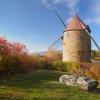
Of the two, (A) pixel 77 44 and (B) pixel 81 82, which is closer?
(B) pixel 81 82

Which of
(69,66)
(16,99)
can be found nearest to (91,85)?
(16,99)

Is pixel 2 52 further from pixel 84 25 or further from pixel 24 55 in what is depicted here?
pixel 84 25

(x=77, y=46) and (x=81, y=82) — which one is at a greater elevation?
(x=77, y=46)

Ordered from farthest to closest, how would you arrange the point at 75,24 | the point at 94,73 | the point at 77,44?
the point at 75,24 → the point at 77,44 → the point at 94,73

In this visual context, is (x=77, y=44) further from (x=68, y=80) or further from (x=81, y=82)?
(x=81, y=82)

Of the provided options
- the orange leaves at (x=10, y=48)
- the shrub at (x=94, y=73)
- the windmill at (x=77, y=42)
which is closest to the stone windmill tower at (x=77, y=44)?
the windmill at (x=77, y=42)

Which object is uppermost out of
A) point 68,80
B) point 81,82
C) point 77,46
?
point 77,46

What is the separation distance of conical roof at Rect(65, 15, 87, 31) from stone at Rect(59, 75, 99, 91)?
23.1 m

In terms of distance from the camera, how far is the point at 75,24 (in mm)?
51062

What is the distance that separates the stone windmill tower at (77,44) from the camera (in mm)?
49344

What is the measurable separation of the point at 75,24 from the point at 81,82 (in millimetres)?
25557

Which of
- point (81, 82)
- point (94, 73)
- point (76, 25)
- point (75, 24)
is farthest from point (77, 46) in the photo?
point (81, 82)

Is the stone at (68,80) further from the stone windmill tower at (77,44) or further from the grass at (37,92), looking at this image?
the stone windmill tower at (77,44)

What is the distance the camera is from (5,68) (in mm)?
28297
